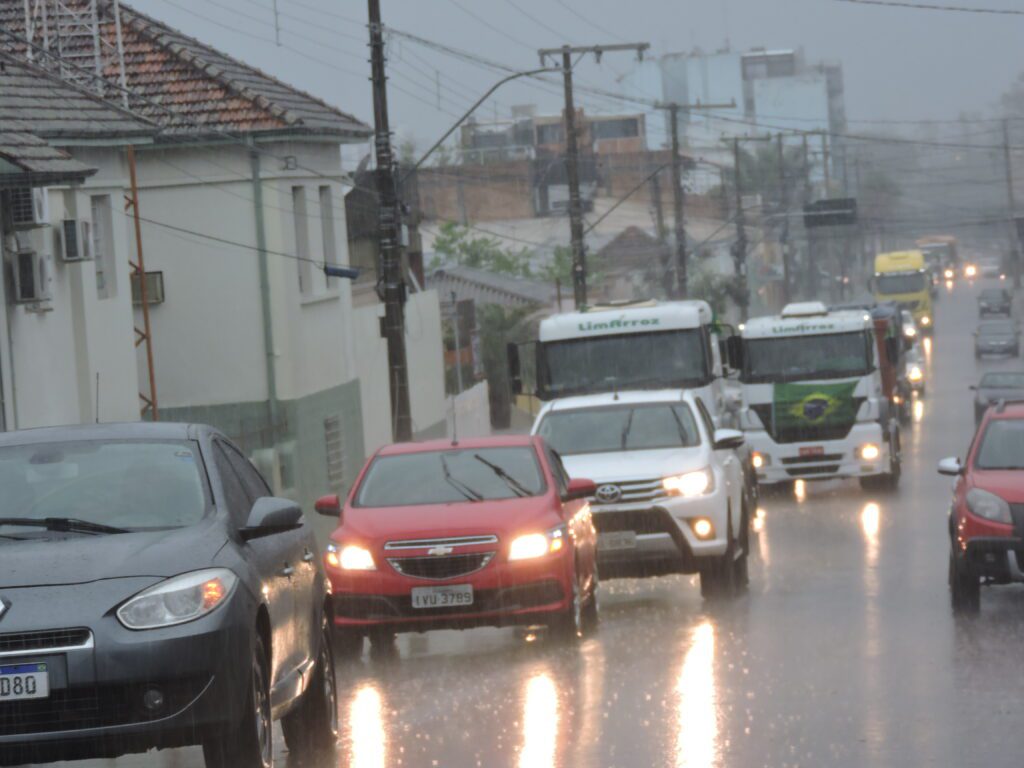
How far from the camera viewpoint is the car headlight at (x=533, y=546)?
13.6 m

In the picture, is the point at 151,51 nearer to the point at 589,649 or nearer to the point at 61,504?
the point at 589,649

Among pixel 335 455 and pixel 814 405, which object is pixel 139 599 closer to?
pixel 814 405

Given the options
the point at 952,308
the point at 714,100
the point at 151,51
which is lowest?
the point at 952,308

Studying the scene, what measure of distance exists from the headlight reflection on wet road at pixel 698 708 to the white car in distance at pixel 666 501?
2.61m

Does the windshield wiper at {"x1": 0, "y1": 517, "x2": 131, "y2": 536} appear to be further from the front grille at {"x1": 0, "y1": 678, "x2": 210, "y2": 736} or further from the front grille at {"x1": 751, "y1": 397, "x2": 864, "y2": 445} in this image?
the front grille at {"x1": 751, "y1": 397, "x2": 864, "y2": 445}

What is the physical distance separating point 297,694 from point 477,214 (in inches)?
3447

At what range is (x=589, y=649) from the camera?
45.0 feet

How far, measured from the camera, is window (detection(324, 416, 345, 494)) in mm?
33406

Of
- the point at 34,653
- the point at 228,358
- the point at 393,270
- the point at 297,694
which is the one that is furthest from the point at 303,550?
the point at 228,358

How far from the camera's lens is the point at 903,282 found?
89.9 meters

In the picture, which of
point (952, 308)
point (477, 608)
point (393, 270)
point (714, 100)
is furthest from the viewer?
point (714, 100)

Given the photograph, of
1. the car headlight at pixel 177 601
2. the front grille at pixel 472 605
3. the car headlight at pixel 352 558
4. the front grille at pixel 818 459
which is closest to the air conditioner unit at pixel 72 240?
the car headlight at pixel 352 558

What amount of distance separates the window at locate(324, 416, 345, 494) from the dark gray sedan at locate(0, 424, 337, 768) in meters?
24.6

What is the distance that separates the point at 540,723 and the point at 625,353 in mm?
15606
